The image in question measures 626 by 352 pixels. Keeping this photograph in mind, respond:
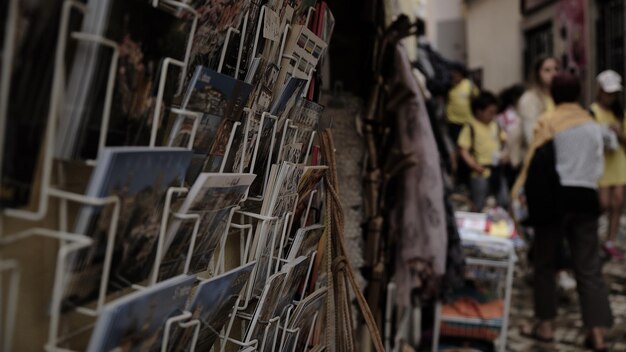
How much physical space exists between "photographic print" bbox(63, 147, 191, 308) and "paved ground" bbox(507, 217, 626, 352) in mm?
3119

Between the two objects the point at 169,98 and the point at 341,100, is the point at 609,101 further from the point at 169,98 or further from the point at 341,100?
the point at 169,98

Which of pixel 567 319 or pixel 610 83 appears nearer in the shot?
pixel 567 319

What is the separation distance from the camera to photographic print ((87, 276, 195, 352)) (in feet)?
1.83

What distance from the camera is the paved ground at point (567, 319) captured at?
11.3ft

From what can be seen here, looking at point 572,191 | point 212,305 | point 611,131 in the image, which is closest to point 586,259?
point 572,191

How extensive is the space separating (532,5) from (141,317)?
1246 centimetres

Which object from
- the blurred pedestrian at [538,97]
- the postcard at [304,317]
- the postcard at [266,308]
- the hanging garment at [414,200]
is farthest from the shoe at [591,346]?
the postcard at [266,308]

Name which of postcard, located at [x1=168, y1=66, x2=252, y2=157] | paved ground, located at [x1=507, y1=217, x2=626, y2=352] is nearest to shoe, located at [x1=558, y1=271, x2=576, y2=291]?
paved ground, located at [x1=507, y1=217, x2=626, y2=352]

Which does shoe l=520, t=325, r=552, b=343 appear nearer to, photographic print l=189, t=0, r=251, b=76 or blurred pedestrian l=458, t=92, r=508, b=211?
blurred pedestrian l=458, t=92, r=508, b=211

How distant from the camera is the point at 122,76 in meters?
0.56

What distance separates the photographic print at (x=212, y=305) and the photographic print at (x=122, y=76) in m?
0.21

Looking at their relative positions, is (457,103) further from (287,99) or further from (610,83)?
(287,99)

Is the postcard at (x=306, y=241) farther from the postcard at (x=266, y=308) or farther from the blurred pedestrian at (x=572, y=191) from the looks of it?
the blurred pedestrian at (x=572, y=191)

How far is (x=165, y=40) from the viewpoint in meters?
0.60
